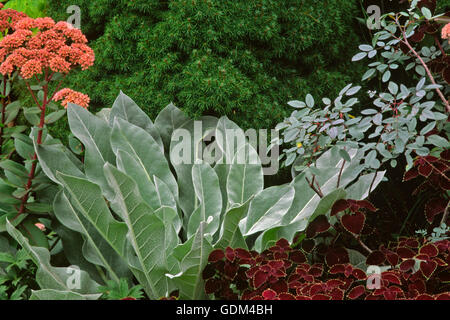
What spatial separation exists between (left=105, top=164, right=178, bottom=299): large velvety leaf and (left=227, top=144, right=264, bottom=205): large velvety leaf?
0.36 meters

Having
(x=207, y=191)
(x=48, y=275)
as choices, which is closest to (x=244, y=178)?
(x=207, y=191)

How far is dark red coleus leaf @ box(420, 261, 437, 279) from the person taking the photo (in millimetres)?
1460

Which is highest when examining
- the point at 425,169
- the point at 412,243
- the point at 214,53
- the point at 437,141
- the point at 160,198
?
the point at 214,53

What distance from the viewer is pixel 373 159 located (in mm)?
1591

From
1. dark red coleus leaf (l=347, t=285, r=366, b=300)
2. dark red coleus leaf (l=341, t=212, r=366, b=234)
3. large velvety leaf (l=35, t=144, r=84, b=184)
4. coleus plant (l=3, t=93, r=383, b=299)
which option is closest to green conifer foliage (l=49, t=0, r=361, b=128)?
coleus plant (l=3, t=93, r=383, b=299)

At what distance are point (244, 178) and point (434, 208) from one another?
0.73 metres

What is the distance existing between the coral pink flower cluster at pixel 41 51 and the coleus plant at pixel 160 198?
0.81ft

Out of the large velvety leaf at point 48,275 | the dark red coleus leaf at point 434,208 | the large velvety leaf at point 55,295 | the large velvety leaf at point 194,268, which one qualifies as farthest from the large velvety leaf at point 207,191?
the dark red coleus leaf at point 434,208

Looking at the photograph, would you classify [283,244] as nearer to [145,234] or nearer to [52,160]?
[145,234]

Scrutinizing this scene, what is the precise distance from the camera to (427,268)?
147 centimetres

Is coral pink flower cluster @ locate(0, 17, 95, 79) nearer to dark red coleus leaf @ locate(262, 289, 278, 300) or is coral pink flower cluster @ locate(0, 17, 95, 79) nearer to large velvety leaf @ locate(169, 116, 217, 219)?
large velvety leaf @ locate(169, 116, 217, 219)

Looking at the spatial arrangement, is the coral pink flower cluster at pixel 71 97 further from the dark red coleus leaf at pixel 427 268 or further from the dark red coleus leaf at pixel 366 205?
the dark red coleus leaf at pixel 427 268
